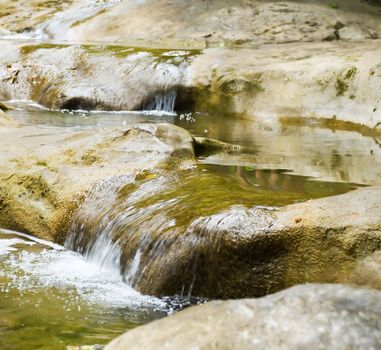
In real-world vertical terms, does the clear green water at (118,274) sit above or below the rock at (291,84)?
above

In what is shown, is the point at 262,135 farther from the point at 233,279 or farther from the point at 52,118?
the point at 233,279

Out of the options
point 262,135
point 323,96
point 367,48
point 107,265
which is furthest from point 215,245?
point 367,48

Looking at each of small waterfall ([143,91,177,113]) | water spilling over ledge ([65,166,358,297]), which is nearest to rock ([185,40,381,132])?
small waterfall ([143,91,177,113])

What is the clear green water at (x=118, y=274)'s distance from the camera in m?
4.59

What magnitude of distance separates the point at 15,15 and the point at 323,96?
434 inches

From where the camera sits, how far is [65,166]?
709 cm

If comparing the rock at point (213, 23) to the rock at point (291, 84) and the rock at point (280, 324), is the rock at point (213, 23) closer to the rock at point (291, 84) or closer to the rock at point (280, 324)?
the rock at point (291, 84)

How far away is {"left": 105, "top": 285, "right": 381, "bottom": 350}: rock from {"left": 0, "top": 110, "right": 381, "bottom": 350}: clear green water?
1322 mm

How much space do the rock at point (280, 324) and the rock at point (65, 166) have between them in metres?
3.81

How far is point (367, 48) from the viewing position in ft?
45.1

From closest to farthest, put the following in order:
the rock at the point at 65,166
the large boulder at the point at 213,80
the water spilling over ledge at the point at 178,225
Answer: the water spilling over ledge at the point at 178,225
the rock at the point at 65,166
the large boulder at the point at 213,80

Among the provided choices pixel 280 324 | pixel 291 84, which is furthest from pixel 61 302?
pixel 291 84

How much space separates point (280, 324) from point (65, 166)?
4547mm

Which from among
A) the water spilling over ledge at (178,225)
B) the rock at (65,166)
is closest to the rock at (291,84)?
the rock at (65,166)
